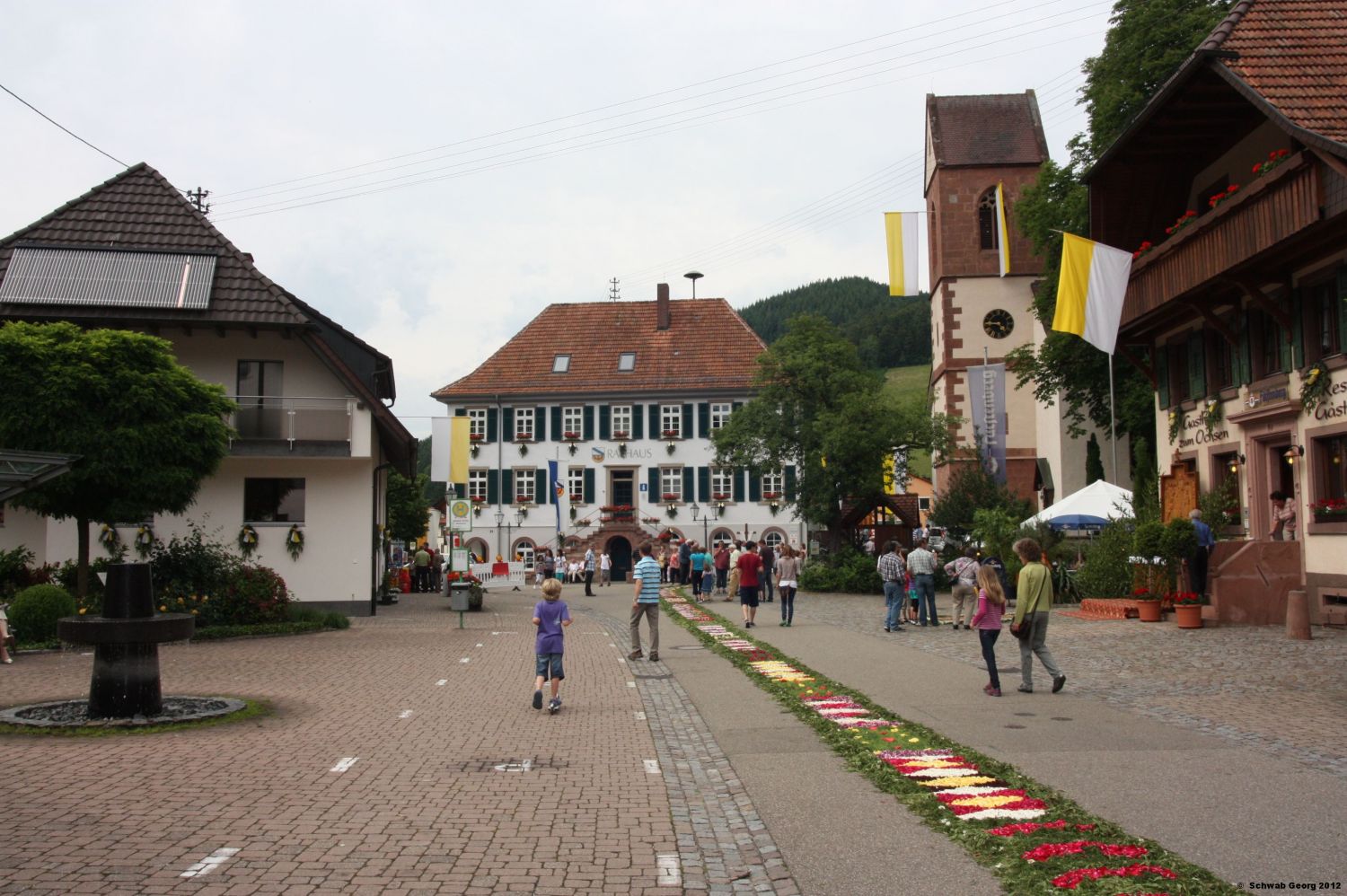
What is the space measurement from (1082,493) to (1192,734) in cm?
1958

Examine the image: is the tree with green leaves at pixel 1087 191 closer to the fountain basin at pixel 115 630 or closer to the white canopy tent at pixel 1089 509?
the white canopy tent at pixel 1089 509

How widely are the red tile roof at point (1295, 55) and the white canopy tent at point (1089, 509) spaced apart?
10.9 m

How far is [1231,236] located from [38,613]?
1978 centimetres

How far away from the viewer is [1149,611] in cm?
2191

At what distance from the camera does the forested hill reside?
395ft

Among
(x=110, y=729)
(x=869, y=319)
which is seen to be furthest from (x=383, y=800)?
A: (x=869, y=319)

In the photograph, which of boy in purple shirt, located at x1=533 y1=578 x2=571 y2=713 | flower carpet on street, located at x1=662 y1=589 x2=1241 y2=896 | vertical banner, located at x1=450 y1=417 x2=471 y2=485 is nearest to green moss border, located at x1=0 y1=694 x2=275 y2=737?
boy in purple shirt, located at x1=533 y1=578 x2=571 y2=713

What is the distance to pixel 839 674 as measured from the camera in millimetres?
15727

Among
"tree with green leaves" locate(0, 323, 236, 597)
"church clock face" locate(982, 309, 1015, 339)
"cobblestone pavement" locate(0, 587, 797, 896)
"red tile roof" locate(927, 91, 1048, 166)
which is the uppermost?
"red tile roof" locate(927, 91, 1048, 166)

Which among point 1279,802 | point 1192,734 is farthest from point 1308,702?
point 1279,802

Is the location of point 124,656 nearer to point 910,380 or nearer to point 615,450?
point 615,450

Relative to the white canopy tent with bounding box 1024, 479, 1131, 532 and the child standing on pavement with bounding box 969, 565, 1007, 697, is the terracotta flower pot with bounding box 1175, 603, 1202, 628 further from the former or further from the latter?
the child standing on pavement with bounding box 969, 565, 1007, 697

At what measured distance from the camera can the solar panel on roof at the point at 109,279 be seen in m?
26.4

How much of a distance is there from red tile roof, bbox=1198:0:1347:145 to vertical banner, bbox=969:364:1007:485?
22.3 metres
